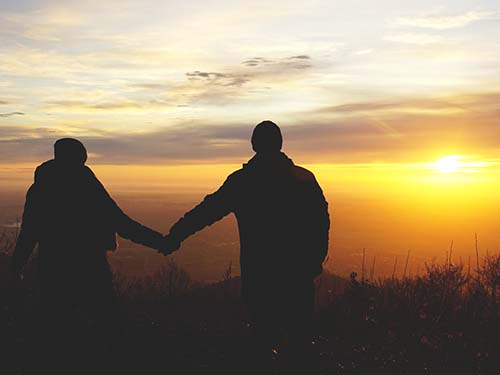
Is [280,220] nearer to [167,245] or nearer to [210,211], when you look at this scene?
[210,211]

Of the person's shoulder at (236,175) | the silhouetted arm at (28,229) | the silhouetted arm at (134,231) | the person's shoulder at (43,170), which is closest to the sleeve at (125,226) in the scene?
the silhouetted arm at (134,231)

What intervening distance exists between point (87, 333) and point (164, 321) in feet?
11.6

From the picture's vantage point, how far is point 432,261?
15500mm

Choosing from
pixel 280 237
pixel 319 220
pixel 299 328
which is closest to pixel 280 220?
pixel 280 237

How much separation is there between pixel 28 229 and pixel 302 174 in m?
3.16

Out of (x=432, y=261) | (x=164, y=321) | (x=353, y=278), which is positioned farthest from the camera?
(x=432, y=261)

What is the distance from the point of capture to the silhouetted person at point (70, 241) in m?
6.48

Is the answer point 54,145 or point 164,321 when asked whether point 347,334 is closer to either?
point 164,321

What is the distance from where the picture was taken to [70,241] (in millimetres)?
6590

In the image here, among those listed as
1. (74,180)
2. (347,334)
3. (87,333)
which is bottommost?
(347,334)

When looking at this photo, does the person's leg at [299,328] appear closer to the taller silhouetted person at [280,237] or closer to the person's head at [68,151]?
the taller silhouetted person at [280,237]

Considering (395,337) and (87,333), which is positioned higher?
(87,333)

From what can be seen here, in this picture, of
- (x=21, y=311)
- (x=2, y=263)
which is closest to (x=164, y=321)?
(x=21, y=311)

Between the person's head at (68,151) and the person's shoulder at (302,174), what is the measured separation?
2311mm
